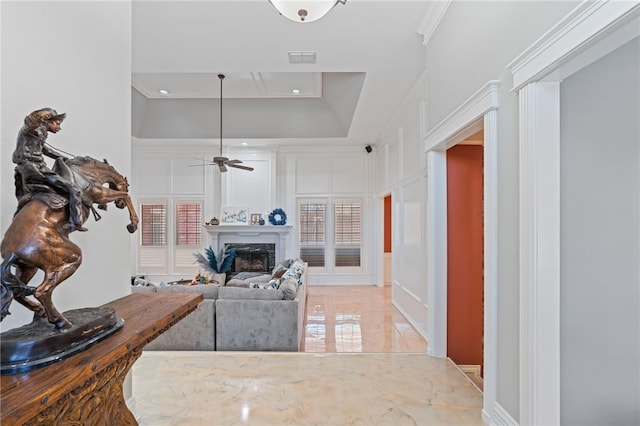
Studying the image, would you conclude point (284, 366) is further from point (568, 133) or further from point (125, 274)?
point (568, 133)

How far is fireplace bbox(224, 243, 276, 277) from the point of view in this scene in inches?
293

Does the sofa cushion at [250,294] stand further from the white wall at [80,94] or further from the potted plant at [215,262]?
the potted plant at [215,262]

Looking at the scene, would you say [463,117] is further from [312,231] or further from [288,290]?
[312,231]

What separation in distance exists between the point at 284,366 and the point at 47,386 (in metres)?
2.32

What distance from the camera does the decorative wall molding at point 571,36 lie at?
1.17 meters

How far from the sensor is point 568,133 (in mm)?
1645

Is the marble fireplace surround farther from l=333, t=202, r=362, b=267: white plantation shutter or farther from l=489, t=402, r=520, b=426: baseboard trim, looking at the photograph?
l=489, t=402, r=520, b=426: baseboard trim

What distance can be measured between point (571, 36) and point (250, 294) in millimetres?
3307

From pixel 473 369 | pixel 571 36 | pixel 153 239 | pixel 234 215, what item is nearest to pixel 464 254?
pixel 473 369

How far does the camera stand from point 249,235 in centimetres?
735

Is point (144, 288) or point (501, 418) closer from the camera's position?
point (501, 418)

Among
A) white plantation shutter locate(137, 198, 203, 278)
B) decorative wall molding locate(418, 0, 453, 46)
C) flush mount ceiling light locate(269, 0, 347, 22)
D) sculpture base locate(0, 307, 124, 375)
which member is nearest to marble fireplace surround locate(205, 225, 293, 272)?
white plantation shutter locate(137, 198, 203, 278)

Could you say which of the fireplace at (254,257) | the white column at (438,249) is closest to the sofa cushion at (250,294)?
the white column at (438,249)

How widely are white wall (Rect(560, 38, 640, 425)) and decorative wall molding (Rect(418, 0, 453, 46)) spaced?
1337 mm
